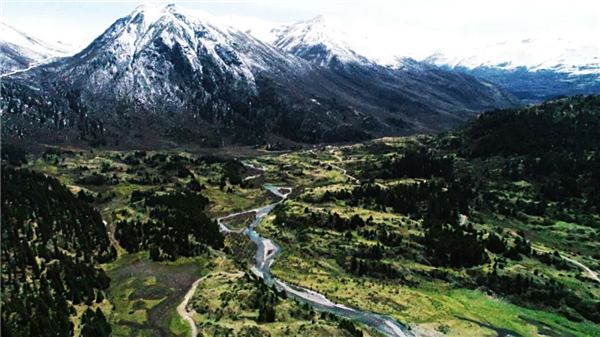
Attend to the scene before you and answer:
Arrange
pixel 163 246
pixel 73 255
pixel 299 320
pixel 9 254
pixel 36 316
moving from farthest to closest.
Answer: pixel 163 246
pixel 73 255
pixel 9 254
pixel 299 320
pixel 36 316

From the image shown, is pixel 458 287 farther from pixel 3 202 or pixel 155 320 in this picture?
pixel 3 202

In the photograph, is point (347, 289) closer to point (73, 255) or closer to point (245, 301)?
point (245, 301)

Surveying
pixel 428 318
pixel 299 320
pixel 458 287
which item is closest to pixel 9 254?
pixel 299 320

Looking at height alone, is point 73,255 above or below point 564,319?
below

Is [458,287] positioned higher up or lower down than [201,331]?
higher up

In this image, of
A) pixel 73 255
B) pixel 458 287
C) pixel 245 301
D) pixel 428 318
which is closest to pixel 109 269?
pixel 73 255

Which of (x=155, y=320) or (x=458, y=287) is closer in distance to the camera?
(x=155, y=320)

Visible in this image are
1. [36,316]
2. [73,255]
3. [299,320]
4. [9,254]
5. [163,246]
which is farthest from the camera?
[163,246]

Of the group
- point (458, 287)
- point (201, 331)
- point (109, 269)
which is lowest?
point (109, 269)

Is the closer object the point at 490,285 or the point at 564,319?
the point at 564,319
